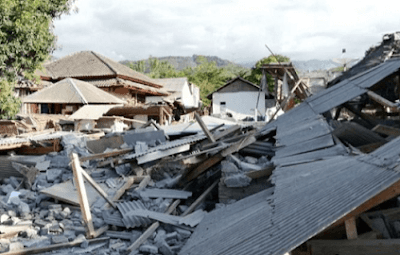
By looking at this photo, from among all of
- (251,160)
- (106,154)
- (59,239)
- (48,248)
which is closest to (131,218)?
(59,239)

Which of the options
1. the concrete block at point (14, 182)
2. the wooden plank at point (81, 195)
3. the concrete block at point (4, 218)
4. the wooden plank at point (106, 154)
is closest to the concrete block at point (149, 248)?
the wooden plank at point (81, 195)

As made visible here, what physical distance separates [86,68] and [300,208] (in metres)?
28.7

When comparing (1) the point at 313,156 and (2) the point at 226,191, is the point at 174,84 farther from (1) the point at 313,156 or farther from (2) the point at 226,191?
(1) the point at 313,156

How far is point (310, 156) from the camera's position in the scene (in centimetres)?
496

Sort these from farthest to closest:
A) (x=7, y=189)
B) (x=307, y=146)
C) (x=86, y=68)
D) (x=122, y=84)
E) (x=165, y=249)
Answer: (x=86, y=68) < (x=122, y=84) < (x=7, y=189) < (x=307, y=146) < (x=165, y=249)

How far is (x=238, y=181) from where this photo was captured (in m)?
6.33

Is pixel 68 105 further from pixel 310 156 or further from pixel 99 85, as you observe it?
pixel 310 156

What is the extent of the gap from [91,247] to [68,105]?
1636cm

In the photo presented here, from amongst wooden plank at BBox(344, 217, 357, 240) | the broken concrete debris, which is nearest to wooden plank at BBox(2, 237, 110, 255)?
the broken concrete debris

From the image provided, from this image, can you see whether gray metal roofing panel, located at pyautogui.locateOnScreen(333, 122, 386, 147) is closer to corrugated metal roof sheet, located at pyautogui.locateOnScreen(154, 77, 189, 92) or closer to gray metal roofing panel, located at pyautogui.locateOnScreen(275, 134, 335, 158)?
gray metal roofing panel, located at pyautogui.locateOnScreen(275, 134, 335, 158)

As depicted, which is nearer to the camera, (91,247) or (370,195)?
(370,195)

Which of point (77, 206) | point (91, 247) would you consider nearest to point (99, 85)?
point (77, 206)

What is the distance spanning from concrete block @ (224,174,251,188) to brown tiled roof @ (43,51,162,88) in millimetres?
22177

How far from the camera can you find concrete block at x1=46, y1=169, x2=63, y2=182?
9008 millimetres
